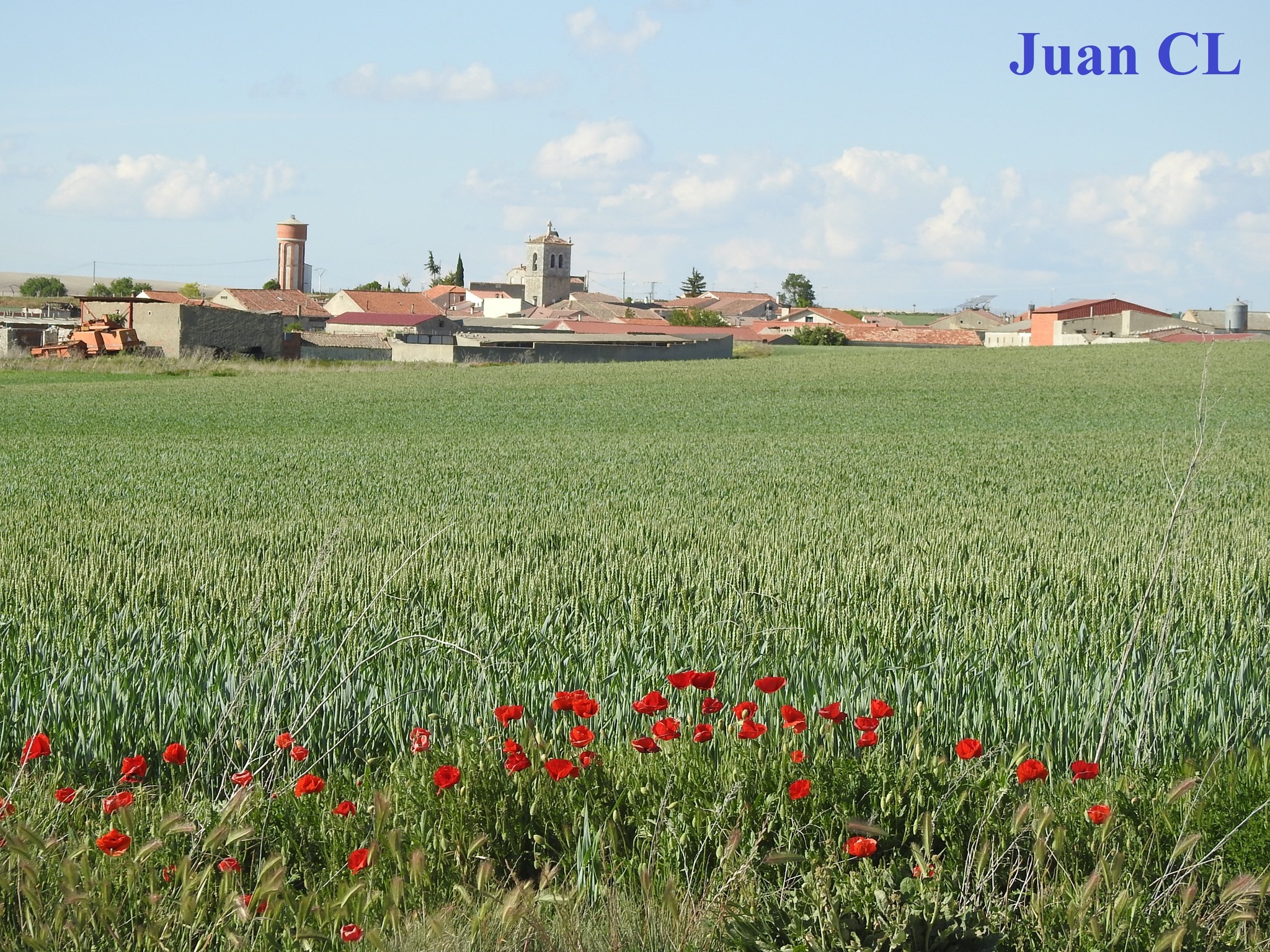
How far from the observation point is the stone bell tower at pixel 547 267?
16038cm

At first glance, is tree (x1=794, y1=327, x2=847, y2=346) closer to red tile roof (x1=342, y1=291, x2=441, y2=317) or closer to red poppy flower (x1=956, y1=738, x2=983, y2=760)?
red tile roof (x1=342, y1=291, x2=441, y2=317)

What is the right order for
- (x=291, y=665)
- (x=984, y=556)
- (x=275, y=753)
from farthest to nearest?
(x=984, y=556)
(x=291, y=665)
(x=275, y=753)

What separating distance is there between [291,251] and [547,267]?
1330 inches

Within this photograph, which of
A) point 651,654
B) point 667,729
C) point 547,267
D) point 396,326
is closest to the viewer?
point 667,729

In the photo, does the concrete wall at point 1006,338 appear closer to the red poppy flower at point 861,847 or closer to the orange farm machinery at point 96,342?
the orange farm machinery at point 96,342

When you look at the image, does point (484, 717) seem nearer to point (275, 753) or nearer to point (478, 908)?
point (275, 753)

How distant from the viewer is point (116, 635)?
6.34 meters

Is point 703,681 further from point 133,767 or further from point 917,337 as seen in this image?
point 917,337

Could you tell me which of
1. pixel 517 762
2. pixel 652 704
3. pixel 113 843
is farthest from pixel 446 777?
pixel 113 843

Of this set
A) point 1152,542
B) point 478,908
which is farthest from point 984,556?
point 478,908

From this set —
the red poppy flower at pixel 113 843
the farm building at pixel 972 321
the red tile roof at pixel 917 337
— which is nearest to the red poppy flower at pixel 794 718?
the red poppy flower at pixel 113 843

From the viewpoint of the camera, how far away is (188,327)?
6147 cm

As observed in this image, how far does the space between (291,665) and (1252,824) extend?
12.6 feet

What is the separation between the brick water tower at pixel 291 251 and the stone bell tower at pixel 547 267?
2970cm
